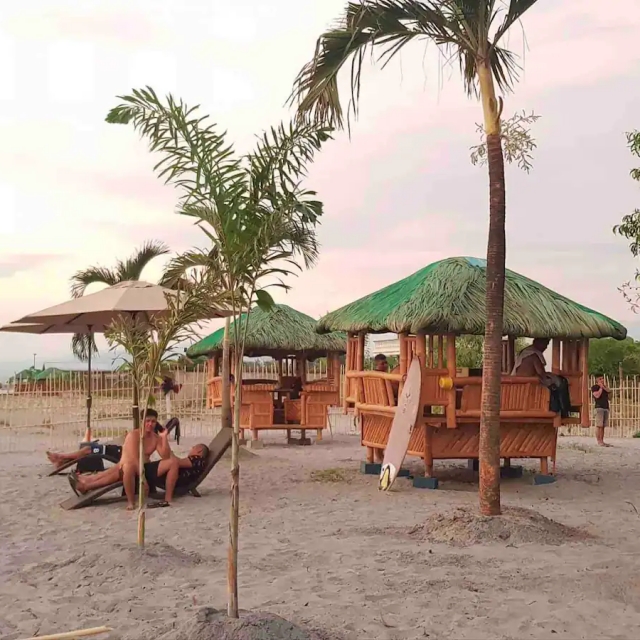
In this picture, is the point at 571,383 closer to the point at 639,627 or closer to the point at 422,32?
the point at 422,32

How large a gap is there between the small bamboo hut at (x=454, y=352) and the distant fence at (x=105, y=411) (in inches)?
248

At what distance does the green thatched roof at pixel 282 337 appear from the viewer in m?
16.4

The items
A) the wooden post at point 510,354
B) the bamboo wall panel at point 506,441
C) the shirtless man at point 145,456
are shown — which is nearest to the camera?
the shirtless man at point 145,456

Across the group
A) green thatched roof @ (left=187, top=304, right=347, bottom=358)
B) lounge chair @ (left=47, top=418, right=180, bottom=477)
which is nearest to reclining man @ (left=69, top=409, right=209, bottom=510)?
lounge chair @ (left=47, top=418, right=180, bottom=477)

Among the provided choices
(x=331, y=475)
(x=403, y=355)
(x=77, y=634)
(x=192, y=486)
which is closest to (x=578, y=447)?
(x=331, y=475)

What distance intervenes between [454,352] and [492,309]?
8.28 feet

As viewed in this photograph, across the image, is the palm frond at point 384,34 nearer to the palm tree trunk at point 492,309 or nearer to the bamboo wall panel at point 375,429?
the palm tree trunk at point 492,309

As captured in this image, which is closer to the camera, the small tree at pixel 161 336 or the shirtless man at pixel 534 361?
the small tree at pixel 161 336

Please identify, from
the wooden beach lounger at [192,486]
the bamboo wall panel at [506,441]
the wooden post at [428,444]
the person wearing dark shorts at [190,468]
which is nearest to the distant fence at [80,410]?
the wooden beach lounger at [192,486]

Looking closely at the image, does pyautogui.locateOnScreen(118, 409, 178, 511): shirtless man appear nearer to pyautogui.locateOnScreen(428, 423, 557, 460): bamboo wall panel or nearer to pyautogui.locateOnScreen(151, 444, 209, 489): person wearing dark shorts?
pyautogui.locateOnScreen(151, 444, 209, 489): person wearing dark shorts

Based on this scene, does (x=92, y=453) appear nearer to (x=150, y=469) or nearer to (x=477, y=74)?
(x=150, y=469)

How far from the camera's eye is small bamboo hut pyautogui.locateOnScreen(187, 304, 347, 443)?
15.7 metres

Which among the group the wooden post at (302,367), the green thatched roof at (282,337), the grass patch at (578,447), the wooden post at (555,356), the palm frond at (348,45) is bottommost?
the grass patch at (578,447)

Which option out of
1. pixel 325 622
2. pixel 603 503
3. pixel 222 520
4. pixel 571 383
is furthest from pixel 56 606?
pixel 571 383
